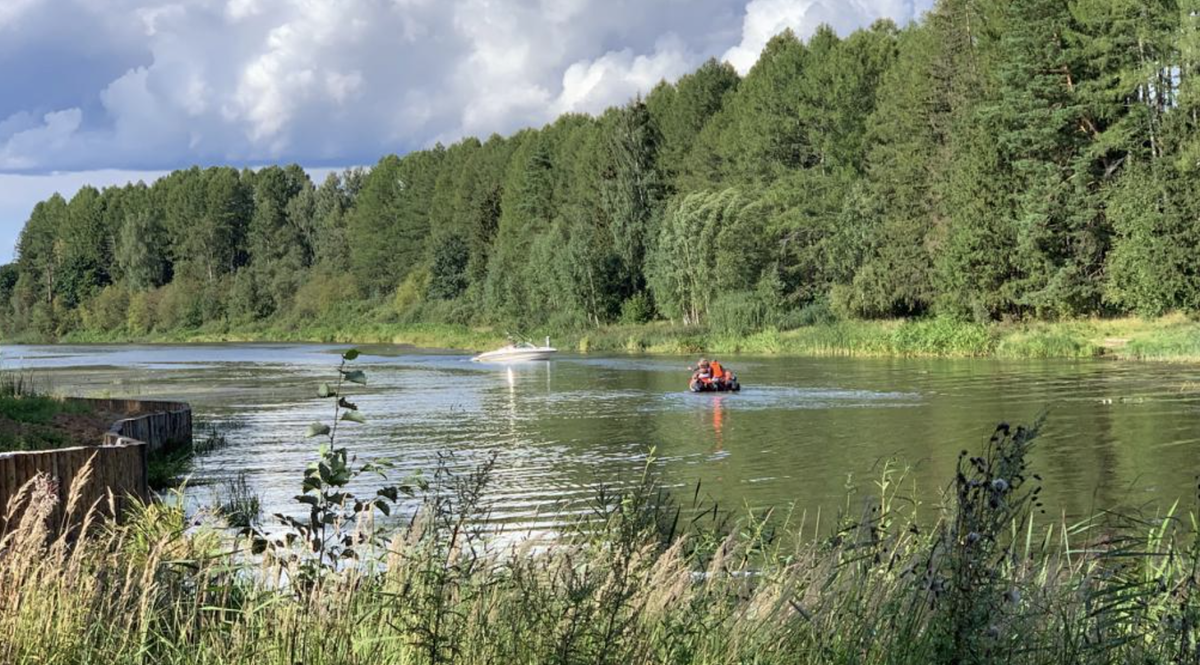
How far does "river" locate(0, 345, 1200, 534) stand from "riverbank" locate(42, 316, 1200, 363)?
271cm

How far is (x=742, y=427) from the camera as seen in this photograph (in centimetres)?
2916

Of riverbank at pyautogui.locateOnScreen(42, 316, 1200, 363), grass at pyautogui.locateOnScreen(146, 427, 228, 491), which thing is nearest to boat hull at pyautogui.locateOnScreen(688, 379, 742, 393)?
grass at pyautogui.locateOnScreen(146, 427, 228, 491)

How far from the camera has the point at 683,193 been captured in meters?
84.8

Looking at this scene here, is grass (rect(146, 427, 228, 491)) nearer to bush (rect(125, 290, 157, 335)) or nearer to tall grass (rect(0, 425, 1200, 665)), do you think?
tall grass (rect(0, 425, 1200, 665))

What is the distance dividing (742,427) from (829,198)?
45203 millimetres

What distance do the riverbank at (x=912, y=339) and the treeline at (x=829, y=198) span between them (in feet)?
3.91

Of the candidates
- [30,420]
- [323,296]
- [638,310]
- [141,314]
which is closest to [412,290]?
[323,296]

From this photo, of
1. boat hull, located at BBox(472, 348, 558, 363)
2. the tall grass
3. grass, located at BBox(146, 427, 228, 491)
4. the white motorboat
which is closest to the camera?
the tall grass

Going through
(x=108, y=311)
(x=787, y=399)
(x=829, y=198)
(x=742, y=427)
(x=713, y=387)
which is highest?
(x=829, y=198)

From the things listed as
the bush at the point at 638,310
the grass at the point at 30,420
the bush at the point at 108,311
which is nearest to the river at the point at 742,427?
the grass at the point at 30,420

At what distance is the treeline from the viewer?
170 feet

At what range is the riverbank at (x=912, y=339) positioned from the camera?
47.3 meters

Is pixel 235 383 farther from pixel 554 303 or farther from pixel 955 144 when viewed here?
pixel 554 303

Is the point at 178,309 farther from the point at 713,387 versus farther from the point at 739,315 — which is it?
the point at 713,387
